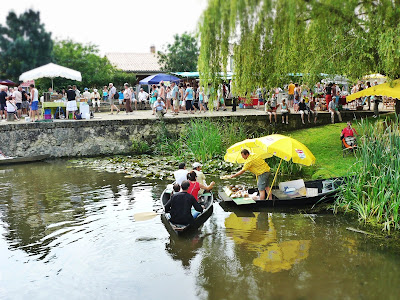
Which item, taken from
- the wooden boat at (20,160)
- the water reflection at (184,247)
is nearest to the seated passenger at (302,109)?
the wooden boat at (20,160)

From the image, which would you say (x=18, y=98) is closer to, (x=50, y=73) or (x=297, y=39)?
(x=50, y=73)

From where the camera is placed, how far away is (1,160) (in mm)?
18812

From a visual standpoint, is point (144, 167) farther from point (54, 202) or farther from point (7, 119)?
point (7, 119)

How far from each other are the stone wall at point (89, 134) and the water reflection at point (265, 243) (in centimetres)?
1002

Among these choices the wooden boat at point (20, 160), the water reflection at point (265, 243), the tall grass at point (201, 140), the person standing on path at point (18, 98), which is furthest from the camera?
the person standing on path at point (18, 98)

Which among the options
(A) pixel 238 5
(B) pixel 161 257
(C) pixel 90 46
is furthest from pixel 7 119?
(C) pixel 90 46

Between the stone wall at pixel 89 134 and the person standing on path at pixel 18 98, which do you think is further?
the person standing on path at pixel 18 98

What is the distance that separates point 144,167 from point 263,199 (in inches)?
270

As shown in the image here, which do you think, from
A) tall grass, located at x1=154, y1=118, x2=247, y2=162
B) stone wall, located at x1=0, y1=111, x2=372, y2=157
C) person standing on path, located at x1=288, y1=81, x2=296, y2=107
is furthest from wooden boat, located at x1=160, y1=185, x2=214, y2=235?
person standing on path, located at x1=288, y1=81, x2=296, y2=107

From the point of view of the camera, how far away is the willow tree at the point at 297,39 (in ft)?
40.6

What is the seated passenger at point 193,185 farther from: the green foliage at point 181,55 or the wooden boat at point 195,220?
the green foliage at point 181,55

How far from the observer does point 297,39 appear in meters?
13.7

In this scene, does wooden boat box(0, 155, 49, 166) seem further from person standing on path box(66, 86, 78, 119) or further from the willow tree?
the willow tree

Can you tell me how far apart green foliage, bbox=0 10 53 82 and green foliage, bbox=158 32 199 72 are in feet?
34.0
